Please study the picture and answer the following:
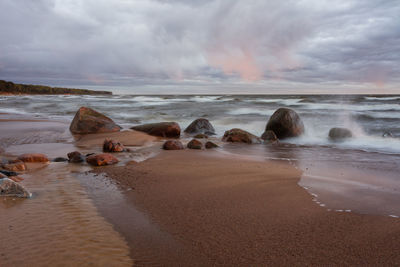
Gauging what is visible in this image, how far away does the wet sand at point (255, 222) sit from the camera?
6.06 ft

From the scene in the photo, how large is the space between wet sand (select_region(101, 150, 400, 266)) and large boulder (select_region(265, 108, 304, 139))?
5288 millimetres

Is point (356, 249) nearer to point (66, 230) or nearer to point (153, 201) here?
point (153, 201)

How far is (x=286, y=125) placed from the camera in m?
9.03

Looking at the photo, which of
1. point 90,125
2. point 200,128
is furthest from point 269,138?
point 90,125

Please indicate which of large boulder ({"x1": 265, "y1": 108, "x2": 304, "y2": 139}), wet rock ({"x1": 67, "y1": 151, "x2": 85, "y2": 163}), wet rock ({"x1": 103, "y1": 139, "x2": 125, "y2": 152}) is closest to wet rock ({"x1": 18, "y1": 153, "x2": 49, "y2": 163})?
wet rock ({"x1": 67, "y1": 151, "x2": 85, "y2": 163})

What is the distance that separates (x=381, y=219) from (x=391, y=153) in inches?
194

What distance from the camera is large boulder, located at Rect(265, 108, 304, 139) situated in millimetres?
8977

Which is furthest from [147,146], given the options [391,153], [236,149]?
[391,153]

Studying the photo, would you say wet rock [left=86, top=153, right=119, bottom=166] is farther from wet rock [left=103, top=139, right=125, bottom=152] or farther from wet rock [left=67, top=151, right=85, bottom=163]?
wet rock [left=103, top=139, right=125, bottom=152]

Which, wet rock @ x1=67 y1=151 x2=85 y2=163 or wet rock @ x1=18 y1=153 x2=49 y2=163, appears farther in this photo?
wet rock @ x1=67 y1=151 x2=85 y2=163

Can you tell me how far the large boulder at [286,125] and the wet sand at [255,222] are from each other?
529cm

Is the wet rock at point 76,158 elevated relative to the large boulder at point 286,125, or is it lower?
lower

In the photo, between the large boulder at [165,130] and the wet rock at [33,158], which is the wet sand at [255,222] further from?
the large boulder at [165,130]

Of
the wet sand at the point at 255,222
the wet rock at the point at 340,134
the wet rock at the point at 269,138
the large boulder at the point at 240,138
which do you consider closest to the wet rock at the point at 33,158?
the wet sand at the point at 255,222
